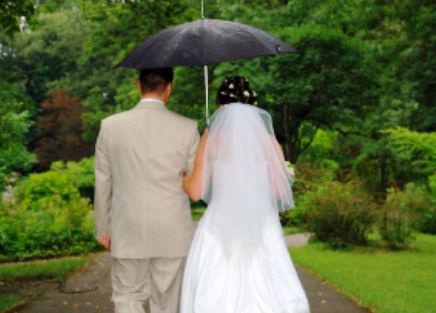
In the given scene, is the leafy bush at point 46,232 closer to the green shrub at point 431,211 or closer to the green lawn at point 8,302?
the green lawn at point 8,302

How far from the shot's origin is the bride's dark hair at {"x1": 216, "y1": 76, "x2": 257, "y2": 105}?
5857mm

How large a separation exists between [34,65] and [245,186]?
5648cm

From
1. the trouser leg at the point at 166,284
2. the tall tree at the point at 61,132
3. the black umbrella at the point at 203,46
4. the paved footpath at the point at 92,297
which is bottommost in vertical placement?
the tall tree at the point at 61,132

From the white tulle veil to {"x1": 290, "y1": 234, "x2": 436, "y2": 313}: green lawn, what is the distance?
155 inches

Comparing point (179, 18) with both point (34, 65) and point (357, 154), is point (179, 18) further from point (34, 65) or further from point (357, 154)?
point (34, 65)

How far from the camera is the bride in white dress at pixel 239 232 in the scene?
5609mm

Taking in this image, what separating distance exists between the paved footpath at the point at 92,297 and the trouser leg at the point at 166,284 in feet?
12.7

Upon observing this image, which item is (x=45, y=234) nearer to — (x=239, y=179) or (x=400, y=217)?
(x=400, y=217)

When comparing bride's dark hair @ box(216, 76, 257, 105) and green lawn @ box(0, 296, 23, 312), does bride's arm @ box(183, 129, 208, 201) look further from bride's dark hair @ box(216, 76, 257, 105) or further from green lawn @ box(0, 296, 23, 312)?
green lawn @ box(0, 296, 23, 312)

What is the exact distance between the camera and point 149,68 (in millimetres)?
5609

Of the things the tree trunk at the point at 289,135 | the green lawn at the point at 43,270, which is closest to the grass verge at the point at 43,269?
the green lawn at the point at 43,270

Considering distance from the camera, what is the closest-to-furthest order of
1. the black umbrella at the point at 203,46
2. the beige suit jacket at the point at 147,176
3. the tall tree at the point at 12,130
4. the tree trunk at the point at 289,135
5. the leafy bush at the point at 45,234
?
the beige suit jacket at the point at 147,176 < the black umbrella at the point at 203,46 < the tall tree at the point at 12,130 < the leafy bush at the point at 45,234 < the tree trunk at the point at 289,135

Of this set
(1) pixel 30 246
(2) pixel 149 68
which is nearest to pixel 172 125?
(2) pixel 149 68

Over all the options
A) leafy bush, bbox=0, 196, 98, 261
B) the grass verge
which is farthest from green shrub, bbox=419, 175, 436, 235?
the grass verge
